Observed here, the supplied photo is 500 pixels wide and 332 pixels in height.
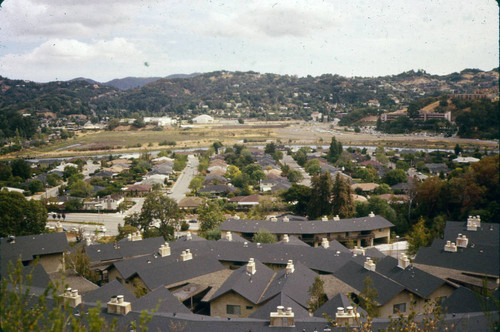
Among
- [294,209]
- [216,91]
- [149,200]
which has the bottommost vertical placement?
[294,209]

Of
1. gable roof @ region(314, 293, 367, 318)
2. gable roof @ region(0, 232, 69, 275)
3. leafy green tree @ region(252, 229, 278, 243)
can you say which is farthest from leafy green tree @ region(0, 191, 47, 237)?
gable roof @ region(314, 293, 367, 318)

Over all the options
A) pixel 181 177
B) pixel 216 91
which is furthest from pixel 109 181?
pixel 216 91

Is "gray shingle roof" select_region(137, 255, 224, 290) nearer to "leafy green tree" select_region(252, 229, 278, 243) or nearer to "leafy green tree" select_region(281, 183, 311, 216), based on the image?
"leafy green tree" select_region(252, 229, 278, 243)

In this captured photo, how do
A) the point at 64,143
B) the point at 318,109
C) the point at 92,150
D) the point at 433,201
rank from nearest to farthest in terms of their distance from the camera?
the point at 433,201, the point at 92,150, the point at 64,143, the point at 318,109

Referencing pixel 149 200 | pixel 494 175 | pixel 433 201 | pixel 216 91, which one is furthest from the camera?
pixel 216 91

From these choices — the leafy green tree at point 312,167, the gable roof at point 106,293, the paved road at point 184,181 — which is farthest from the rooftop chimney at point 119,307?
the leafy green tree at point 312,167

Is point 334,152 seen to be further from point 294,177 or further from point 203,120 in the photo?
point 203,120

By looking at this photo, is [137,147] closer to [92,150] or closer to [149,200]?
[92,150]
